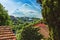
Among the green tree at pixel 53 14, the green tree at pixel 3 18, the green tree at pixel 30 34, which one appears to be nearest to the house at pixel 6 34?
the green tree at pixel 53 14

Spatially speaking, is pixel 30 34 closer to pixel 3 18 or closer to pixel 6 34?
pixel 3 18

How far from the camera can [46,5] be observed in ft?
18.4

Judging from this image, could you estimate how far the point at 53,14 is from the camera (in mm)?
5480

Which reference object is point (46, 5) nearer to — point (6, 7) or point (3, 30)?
point (3, 30)

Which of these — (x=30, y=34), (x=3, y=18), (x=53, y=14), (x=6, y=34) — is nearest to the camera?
(x=53, y=14)

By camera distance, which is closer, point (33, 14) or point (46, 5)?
point (46, 5)

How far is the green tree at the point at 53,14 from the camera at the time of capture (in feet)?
17.5

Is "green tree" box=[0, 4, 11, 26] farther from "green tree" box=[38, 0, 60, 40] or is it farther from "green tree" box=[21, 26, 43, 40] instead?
"green tree" box=[38, 0, 60, 40]

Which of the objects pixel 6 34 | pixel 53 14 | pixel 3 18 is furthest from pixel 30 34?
pixel 53 14

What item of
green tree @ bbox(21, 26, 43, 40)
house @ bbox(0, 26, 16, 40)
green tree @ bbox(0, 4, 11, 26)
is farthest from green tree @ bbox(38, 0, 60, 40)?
green tree @ bbox(0, 4, 11, 26)

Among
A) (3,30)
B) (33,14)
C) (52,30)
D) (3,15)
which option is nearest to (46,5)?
(52,30)

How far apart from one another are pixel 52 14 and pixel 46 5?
307 millimetres

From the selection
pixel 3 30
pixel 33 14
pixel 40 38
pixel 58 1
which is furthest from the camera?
pixel 33 14

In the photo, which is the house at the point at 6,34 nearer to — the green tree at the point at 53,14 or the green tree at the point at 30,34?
the green tree at the point at 53,14
